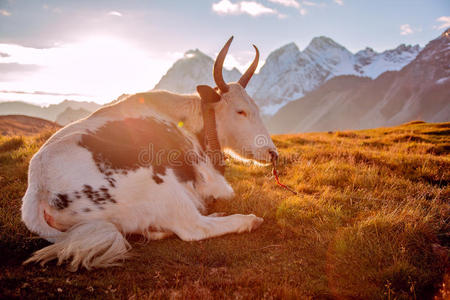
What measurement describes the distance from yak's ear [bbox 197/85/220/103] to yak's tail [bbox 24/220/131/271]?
258cm

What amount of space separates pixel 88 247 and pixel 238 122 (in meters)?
3.05

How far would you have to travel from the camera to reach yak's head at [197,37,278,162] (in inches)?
183

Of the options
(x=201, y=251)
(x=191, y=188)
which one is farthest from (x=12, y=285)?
(x=191, y=188)

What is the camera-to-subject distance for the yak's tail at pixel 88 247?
2611 mm

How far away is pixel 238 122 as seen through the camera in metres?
4.84

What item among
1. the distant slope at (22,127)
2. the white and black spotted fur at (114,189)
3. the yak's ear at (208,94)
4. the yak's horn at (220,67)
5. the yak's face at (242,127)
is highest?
the yak's horn at (220,67)

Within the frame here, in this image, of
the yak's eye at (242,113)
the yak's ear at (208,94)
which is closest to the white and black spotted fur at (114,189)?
the yak's ear at (208,94)

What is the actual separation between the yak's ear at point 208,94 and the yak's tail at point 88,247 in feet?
8.46

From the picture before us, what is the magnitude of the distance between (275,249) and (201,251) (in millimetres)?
896

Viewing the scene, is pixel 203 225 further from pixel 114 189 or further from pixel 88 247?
pixel 88 247

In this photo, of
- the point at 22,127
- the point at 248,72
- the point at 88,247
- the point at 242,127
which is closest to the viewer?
the point at 88,247

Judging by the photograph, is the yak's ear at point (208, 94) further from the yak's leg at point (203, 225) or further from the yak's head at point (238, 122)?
the yak's leg at point (203, 225)

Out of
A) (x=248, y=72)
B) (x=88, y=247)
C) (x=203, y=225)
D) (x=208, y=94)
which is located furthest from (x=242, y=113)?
(x=88, y=247)

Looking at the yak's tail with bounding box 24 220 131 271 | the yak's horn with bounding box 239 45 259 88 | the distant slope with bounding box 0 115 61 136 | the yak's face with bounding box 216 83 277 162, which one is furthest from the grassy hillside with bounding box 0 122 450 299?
the distant slope with bounding box 0 115 61 136
